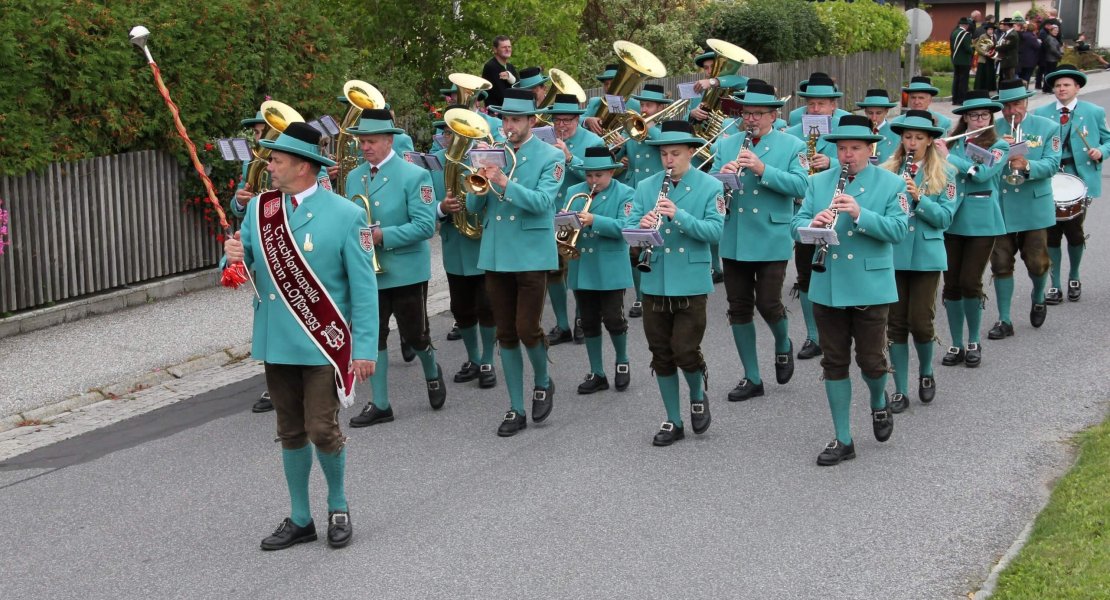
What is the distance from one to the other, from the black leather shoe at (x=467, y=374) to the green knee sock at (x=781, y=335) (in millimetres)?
2226

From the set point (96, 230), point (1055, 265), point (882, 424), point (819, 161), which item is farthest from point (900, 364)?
point (96, 230)

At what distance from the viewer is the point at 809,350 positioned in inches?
437

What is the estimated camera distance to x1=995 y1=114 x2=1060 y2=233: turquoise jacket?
11.5 metres

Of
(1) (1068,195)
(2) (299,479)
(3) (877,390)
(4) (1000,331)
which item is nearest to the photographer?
(2) (299,479)

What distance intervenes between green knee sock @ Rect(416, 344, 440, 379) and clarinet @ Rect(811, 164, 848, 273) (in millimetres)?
2805

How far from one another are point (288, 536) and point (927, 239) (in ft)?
15.5

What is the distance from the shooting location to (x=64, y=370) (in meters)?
10.8

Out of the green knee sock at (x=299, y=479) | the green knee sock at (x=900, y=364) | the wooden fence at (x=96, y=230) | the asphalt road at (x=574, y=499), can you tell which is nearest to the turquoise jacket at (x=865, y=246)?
the asphalt road at (x=574, y=499)

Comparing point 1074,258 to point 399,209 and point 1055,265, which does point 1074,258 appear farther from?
point 399,209

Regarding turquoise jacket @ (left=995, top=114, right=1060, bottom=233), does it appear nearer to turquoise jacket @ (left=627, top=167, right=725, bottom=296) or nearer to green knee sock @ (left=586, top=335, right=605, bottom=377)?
green knee sock @ (left=586, top=335, right=605, bottom=377)

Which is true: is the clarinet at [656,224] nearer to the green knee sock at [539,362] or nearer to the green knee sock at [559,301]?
the green knee sock at [539,362]

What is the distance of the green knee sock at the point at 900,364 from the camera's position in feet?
31.2

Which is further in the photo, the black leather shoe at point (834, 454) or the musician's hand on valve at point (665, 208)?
the black leather shoe at point (834, 454)

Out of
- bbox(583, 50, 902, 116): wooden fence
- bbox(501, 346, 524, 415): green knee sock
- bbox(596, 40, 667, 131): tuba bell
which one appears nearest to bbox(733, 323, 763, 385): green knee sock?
bbox(501, 346, 524, 415): green knee sock
